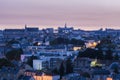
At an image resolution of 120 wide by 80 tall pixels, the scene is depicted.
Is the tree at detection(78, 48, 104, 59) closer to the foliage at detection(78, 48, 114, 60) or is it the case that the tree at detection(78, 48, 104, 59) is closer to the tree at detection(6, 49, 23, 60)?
the foliage at detection(78, 48, 114, 60)

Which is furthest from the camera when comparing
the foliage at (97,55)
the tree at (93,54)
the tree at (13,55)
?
the tree at (13,55)

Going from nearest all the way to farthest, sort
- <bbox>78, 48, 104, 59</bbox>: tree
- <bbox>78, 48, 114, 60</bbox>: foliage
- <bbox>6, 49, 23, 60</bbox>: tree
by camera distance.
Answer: <bbox>78, 48, 114, 60</bbox>: foliage
<bbox>78, 48, 104, 59</bbox>: tree
<bbox>6, 49, 23, 60</bbox>: tree

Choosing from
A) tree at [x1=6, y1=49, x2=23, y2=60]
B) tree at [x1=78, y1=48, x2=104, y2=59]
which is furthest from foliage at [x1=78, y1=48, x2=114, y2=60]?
tree at [x1=6, y1=49, x2=23, y2=60]

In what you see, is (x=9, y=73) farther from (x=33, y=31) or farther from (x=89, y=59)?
(x=33, y=31)

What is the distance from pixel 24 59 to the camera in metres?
49.8

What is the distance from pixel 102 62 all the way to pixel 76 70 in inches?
199

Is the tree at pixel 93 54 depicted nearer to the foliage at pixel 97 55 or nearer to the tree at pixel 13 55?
the foliage at pixel 97 55

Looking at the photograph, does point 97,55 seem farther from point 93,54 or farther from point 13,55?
point 13,55

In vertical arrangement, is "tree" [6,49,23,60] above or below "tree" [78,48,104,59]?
below

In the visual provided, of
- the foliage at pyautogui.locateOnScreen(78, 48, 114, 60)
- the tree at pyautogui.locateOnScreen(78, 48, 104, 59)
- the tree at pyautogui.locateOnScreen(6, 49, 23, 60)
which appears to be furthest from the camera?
the tree at pyautogui.locateOnScreen(6, 49, 23, 60)

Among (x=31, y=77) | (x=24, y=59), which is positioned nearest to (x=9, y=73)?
(x=31, y=77)

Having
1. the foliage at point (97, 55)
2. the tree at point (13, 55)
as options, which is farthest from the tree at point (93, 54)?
the tree at point (13, 55)

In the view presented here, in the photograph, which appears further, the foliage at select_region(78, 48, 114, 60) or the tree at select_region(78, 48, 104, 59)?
the tree at select_region(78, 48, 104, 59)

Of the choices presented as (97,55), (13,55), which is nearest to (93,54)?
(97,55)
